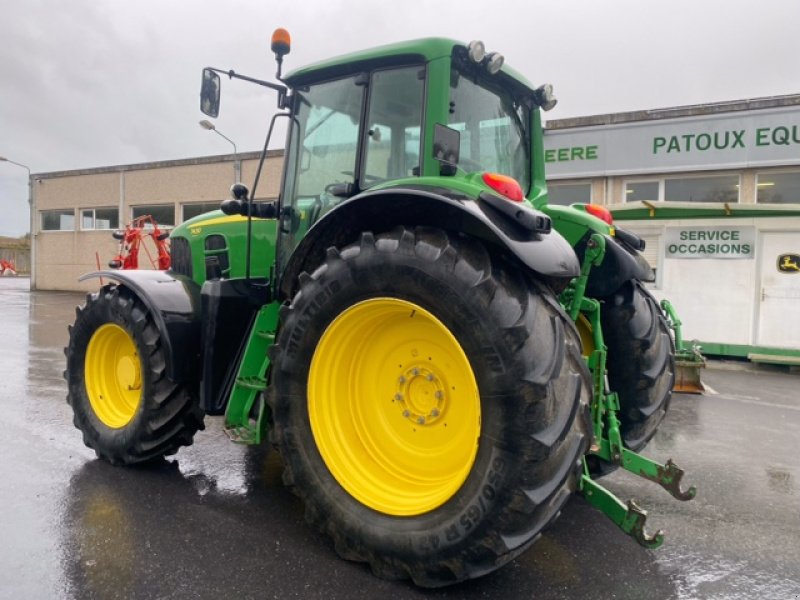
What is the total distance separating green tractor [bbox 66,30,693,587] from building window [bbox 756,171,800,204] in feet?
33.7

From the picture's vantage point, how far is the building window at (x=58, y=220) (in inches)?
955

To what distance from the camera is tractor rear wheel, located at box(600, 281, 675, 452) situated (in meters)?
3.52

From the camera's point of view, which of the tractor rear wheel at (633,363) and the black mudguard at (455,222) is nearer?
the black mudguard at (455,222)

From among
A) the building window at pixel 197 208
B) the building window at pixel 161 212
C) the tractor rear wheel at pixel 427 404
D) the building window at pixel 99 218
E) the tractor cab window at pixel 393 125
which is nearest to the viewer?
the tractor rear wheel at pixel 427 404

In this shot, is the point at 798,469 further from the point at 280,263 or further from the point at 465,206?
the point at 280,263

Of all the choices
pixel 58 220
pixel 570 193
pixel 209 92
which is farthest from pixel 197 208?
pixel 209 92

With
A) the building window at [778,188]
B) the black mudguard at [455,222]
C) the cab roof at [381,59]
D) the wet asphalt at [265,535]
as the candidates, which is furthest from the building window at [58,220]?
the black mudguard at [455,222]

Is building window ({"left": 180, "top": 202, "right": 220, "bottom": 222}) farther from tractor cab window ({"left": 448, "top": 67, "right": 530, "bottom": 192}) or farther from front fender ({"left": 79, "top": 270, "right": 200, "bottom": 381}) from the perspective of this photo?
tractor cab window ({"left": 448, "top": 67, "right": 530, "bottom": 192})

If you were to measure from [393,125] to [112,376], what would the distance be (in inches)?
108

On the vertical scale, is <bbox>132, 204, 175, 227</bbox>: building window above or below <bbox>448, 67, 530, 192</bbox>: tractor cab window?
above

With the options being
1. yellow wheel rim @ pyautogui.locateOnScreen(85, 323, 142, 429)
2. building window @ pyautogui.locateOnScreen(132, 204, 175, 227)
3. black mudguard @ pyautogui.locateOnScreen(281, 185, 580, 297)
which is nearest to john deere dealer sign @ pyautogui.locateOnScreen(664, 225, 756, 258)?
black mudguard @ pyautogui.locateOnScreen(281, 185, 580, 297)

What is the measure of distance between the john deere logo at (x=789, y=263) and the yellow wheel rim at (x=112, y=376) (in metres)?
9.71

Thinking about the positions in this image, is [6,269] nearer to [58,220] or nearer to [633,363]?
[58,220]

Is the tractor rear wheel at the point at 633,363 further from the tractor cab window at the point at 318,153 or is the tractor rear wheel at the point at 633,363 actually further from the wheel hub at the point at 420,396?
the tractor cab window at the point at 318,153
